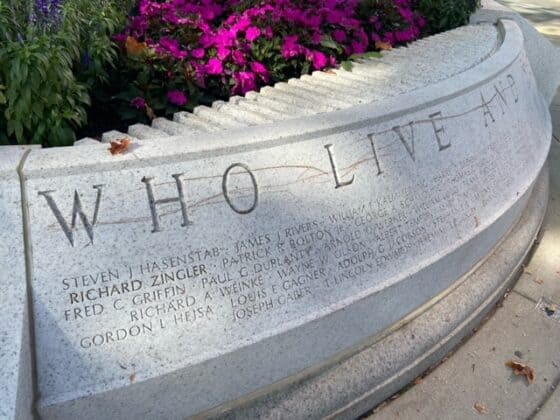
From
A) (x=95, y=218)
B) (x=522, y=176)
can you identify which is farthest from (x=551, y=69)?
(x=95, y=218)

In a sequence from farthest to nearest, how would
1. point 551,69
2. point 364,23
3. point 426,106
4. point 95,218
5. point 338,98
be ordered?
point 551,69 < point 364,23 < point 338,98 < point 426,106 < point 95,218

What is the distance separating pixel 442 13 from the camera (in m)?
4.49

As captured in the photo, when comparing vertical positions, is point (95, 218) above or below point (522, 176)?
above

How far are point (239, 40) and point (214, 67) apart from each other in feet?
0.88

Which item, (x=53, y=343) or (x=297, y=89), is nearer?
(x=53, y=343)

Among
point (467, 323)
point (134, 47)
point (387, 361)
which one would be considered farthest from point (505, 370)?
point (134, 47)

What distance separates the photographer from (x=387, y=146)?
2.28 metres

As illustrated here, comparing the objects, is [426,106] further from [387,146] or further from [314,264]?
[314,264]

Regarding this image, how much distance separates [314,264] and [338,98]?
3.38ft

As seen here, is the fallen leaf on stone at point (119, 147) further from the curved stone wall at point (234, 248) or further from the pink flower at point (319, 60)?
the pink flower at point (319, 60)

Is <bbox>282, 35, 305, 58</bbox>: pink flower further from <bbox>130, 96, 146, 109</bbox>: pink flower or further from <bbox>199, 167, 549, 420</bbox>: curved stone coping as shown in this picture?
<bbox>199, 167, 549, 420</bbox>: curved stone coping

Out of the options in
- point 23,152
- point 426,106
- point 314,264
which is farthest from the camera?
point 426,106

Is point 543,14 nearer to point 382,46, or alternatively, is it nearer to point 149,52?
point 382,46

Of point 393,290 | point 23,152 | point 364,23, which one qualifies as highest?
point 364,23
